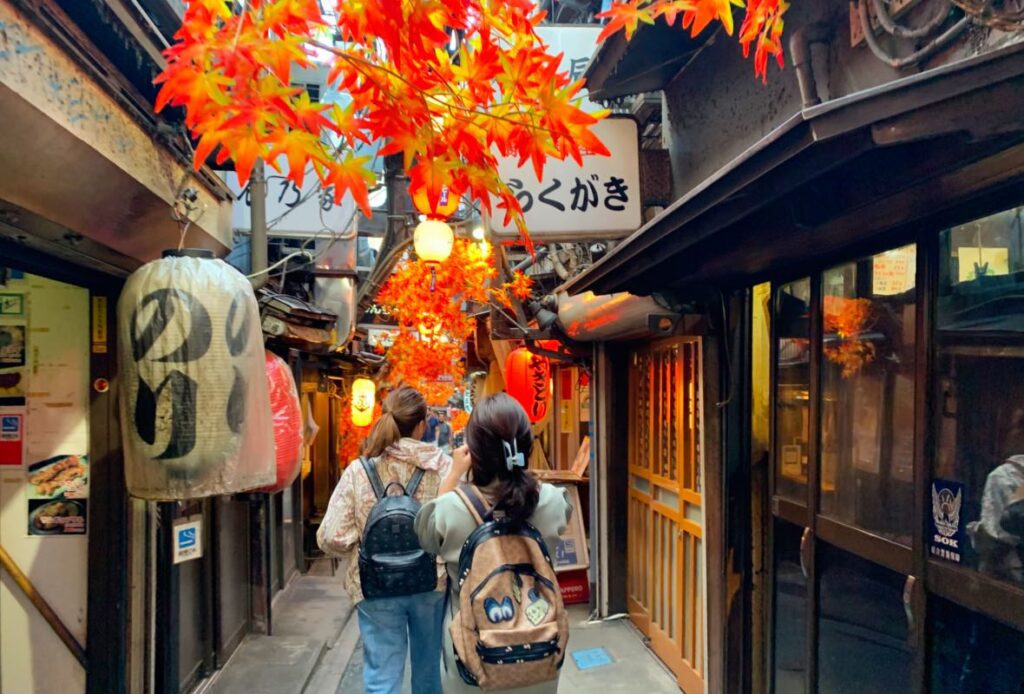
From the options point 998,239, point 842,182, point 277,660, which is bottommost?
point 277,660

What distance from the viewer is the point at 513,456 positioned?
3.33 m

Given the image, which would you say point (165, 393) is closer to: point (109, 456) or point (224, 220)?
point (109, 456)

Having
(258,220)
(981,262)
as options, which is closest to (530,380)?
(258,220)

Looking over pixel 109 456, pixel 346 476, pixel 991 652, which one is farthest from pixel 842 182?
pixel 109 456

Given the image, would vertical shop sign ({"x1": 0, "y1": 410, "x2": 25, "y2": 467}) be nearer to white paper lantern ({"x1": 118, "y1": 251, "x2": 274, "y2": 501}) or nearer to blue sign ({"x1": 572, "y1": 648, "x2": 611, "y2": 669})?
white paper lantern ({"x1": 118, "y1": 251, "x2": 274, "y2": 501})

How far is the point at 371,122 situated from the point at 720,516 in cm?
405

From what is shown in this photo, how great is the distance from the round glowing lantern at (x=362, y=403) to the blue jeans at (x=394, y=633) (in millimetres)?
11671

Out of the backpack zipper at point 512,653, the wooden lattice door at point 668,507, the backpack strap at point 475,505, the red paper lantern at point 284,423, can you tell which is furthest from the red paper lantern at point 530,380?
the backpack zipper at point 512,653

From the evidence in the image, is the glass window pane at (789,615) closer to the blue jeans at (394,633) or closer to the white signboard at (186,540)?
the blue jeans at (394,633)

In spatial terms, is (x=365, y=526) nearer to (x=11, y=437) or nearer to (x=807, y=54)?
(x=11, y=437)

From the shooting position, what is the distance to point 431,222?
385 inches

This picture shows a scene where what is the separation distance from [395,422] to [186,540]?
242cm

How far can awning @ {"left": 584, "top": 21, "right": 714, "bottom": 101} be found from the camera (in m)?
5.71

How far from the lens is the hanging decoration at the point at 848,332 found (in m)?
3.84
